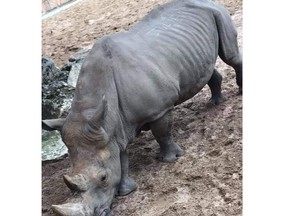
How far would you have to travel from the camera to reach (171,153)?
4703 mm

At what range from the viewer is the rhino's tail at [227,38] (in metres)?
5.21

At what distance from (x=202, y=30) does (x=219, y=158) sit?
122 centimetres

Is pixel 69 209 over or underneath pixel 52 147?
over

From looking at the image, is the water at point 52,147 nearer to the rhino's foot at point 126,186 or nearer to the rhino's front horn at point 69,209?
the rhino's foot at point 126,186

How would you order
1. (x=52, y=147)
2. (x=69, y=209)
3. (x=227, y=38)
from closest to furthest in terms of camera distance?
(x=69, y=209) < (x=227, y=38) < (x=52, y=147)

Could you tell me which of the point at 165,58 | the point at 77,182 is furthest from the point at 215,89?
the point at 77,182

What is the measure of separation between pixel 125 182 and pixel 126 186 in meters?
0.03

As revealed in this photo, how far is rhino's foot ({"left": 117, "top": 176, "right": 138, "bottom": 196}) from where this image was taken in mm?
4363

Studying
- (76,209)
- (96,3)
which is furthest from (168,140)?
(96,3)

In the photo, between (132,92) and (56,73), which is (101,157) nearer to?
(132,92)

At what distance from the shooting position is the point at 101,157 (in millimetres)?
4023

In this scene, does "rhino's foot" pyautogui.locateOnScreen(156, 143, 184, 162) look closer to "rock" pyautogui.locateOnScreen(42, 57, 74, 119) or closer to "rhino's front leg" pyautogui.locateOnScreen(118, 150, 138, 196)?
"rhino's front leg" pyautogui.locateOnScreen(118, 150, 138, 196)

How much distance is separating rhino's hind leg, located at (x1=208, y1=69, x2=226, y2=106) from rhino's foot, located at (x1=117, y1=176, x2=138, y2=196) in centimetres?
149

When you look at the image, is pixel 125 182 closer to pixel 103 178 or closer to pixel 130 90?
pixel 103 178
